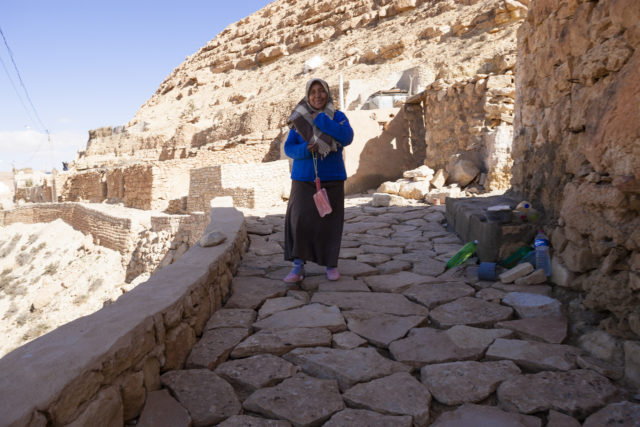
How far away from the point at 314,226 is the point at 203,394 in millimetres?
1671

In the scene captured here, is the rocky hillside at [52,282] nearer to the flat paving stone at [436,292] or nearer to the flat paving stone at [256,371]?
the flat paving stone at [436,292]

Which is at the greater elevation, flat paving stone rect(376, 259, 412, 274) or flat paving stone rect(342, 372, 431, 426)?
flat paving stone rect(376, 259, 412, 274)

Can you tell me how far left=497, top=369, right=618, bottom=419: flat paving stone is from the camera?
1558 mm

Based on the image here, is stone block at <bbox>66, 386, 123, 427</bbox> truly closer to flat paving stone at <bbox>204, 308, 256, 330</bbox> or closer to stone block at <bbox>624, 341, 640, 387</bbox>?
flat paving stone at <bbox>204, 308, 256, 330</bbox>

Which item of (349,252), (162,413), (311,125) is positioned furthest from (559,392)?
(349,252)

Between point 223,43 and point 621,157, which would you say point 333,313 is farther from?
point 223,43

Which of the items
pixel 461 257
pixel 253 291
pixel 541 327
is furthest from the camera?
pixel 461 257

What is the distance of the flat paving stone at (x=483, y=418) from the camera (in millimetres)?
1500

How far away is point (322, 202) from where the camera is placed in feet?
10.2

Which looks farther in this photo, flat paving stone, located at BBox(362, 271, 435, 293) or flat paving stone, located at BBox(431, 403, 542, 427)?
flat paving stone, located at BBox(362, 271, 435, 293)

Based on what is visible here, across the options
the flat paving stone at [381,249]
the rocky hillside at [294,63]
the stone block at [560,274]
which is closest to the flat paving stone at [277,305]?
the flat paving stone at [381,249]

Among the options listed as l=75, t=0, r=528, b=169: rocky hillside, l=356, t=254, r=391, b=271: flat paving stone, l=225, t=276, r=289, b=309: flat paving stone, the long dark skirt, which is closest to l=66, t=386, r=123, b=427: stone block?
l=225, t=276, r=289, b=309: flat paving stone

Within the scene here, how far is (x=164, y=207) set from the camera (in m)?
16.2

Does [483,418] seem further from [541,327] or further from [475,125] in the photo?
[475,125]
